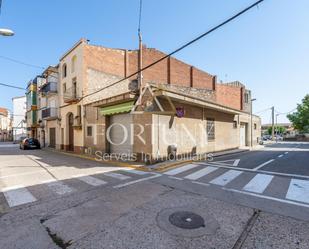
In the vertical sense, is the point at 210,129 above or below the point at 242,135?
above

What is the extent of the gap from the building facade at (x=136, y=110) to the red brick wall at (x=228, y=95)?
45 centimetres

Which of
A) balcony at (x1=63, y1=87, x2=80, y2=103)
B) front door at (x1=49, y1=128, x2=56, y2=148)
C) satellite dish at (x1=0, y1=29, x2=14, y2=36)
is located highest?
satellite dish at (x1=0, y1=29, x2=14, y2=36)

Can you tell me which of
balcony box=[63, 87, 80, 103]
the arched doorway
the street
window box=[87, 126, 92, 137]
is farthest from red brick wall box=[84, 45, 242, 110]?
the street

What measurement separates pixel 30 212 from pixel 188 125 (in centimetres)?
1025

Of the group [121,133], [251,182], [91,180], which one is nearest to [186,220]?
[251,182]

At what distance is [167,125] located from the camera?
439 inches

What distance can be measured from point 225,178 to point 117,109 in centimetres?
767

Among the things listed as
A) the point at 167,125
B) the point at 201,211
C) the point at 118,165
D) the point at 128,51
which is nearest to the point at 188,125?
the point at 167,125

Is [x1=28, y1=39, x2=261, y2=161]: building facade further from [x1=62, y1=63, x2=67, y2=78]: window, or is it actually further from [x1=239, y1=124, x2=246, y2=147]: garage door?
[x1=62, y1=63, x2=67, y2=78]: window

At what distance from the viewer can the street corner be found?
3.01 m

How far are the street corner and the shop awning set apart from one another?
23.8 ft

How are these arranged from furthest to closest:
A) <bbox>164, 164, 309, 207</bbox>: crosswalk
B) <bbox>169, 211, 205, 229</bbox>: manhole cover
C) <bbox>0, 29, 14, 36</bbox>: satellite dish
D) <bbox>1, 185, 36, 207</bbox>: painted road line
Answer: <bbox>0, 29, 14, 36</bbox>: satellite dish < <bbox>164, 164, 309, 207</bbox>: crosswalk < <bbox>1, 185, 36, 207</bbox>: painted road line < <bbox>169, 211, 205, 229</bbox>: manhole cover

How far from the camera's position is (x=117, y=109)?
1190 cm

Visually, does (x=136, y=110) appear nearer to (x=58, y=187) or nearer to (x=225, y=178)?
(x=58, y=187)
